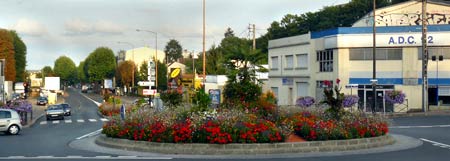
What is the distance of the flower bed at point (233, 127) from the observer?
19.2 metres

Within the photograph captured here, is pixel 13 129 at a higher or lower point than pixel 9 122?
lower

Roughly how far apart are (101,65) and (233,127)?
5457 inches

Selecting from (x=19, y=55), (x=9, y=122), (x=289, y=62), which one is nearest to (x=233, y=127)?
(x=9, y=122)

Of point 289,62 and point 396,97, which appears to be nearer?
point 396,97

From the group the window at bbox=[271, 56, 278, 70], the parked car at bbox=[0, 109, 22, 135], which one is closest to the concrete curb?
the parked car at bbox=[0, 109, 22, 135]

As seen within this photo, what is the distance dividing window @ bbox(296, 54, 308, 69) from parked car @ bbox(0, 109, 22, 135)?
102 feet

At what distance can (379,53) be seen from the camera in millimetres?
50250

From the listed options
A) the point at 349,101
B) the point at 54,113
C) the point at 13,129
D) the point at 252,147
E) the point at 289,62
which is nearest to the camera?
the point at 252,147

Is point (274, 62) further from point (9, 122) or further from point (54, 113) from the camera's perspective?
point (9, 122)

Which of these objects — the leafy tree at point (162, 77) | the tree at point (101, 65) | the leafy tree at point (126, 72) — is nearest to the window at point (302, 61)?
the leafy tree at point (162, 77)

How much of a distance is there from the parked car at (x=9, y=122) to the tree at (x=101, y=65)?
121 meters

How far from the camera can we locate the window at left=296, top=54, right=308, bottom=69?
2247 inches

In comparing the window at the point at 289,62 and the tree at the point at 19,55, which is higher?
the tree at the point at 19,55

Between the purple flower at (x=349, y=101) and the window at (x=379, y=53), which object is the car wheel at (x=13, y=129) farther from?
the window at (x=379, y=53)
